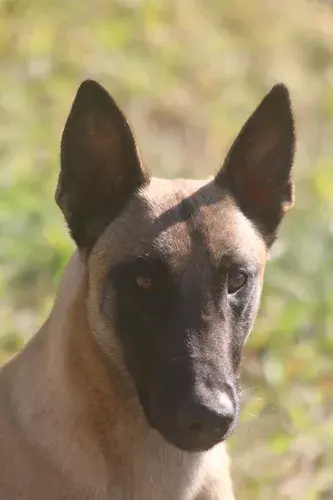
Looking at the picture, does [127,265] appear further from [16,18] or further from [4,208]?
[16,18]

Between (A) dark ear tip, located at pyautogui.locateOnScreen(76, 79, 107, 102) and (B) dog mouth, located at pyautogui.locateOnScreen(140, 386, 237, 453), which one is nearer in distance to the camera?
(B) dog mouth, located at pyautogui.locateOnScreen(140, 386, 237, 453)

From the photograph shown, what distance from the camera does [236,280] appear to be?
2674 millimetres

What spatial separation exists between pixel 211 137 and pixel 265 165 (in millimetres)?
3241

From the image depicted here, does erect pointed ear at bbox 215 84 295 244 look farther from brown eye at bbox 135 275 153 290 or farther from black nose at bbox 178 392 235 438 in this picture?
black nose at bbox 178 392 235 438

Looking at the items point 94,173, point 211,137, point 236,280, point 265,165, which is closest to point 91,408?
point 236,280

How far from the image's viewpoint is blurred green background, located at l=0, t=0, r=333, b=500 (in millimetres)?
4090

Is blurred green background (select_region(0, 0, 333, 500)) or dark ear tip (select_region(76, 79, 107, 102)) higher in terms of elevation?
dark ear tip (select_region(76, 79, 107, 102))

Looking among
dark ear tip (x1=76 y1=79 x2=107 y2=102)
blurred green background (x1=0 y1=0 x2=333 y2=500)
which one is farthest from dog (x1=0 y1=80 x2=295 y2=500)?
blurred green background (x1=0 y1=0 x2=333 y2=500)

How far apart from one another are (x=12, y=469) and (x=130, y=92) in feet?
12.5

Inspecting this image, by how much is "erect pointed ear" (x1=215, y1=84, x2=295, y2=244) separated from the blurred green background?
130 cm

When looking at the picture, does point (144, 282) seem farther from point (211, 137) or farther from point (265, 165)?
point (211, 137)

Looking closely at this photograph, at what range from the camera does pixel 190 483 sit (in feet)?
9.45

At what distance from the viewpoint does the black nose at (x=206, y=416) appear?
244cm

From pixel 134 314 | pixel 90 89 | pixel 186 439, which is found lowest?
pixel 186 439
